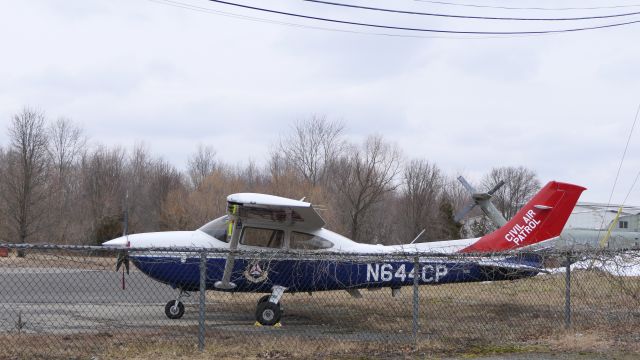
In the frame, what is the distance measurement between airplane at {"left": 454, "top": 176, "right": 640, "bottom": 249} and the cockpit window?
20.2 ft

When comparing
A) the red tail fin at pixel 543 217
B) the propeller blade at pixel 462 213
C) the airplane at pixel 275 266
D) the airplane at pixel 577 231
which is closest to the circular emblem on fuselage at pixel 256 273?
the airplane at pixel 275 266

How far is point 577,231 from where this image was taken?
172ft

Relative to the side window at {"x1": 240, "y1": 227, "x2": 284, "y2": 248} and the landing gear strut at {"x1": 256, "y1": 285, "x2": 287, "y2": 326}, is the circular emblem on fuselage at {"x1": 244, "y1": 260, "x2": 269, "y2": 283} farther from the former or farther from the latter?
the landing gear strut at {"x1": 256, "y1": 285, "x2": 287, "y2": 326}

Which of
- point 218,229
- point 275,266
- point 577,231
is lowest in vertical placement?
point 577,231

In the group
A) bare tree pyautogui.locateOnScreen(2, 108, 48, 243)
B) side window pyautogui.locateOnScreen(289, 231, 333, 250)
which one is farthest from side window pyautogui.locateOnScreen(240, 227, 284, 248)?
bare tree pyautogui.locateOnScreen(2, 108, 48, 243)

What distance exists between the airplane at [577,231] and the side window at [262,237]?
5.09m

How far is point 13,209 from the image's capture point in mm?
48562

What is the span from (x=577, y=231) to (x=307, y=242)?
4372cm

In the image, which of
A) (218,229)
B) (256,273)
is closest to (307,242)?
(256,273)

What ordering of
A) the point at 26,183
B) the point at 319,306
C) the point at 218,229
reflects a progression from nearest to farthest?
the point at 218,229 < the point at 319,306 < the point at 26,183

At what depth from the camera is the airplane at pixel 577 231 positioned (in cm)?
1260

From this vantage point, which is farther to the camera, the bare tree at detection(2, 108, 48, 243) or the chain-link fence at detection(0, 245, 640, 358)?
the bare tree at detection(2, 108, 48, 243)

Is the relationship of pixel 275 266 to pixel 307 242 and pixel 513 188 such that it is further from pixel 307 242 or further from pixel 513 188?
pixel 513 188

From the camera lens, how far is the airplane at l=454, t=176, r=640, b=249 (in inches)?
496
